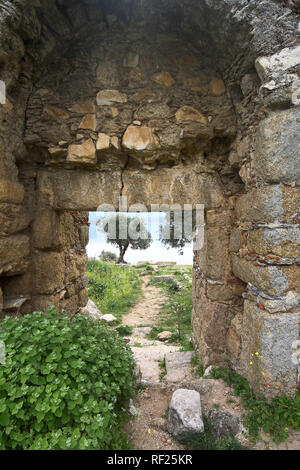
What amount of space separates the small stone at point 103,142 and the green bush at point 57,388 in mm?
1674

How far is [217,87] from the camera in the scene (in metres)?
2.45

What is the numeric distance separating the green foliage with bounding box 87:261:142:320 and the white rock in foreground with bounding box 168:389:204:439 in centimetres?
362

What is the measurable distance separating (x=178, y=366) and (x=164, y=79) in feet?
10.8

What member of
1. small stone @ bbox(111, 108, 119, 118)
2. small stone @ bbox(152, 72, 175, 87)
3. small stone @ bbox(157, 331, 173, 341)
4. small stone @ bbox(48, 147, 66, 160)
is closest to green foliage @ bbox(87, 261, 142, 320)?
small stone @ bbox(157, 331, 173, 341)

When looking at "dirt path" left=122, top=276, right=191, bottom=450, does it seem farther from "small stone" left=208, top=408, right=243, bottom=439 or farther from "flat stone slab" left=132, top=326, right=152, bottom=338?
"small stone" left=208, top=408, right=243, bottom=439

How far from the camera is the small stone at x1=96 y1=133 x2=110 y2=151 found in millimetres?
2396

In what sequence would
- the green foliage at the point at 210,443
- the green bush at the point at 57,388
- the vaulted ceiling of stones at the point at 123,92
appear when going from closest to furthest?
1. the green bush at the point at 57,388
2. the green foliage at the point at 210,443
3. the vaulted ceiling of stones at the point at 123,92

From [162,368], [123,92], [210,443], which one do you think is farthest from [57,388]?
[123,92]

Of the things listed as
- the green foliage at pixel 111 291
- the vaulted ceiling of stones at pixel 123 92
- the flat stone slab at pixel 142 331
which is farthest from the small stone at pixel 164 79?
the green foliage at pixel 111 291

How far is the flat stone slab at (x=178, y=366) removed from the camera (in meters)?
2.60

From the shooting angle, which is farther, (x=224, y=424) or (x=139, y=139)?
(x=139, y=139)

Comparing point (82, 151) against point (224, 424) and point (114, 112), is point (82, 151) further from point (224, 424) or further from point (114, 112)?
point (224, 424)

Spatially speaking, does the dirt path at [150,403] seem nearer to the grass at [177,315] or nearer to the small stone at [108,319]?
the grass at [177,315]

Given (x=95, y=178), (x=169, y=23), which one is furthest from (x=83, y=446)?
(x=169, y=23)
